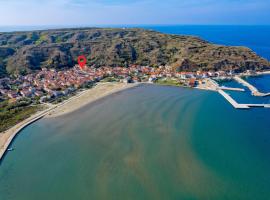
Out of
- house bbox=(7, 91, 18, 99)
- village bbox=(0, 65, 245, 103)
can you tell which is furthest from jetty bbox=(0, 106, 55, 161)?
house bbox=(7, 91, 18, 99)

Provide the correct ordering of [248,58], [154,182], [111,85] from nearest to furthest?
[154,182] < [111,85] < [248,58]

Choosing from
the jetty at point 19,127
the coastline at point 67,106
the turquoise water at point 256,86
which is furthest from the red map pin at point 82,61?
the turquoise water at point 256,86

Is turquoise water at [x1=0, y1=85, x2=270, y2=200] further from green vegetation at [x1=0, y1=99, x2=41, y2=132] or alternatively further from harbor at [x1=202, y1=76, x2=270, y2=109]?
green vegetation at [x1=0, y1=99, x2=41, y2=132]

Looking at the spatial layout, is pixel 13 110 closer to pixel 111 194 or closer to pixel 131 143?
pixel 131 143

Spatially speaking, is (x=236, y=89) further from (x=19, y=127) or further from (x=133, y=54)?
(x=133, y=54)

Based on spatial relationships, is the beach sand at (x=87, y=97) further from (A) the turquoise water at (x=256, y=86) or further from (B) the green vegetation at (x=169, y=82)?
(A) the turquoise water at (x=256, y=86)

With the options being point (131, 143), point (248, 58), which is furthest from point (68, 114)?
point (248, 58)

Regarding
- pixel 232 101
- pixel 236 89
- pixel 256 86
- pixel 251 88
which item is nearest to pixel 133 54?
pixel 236 89
